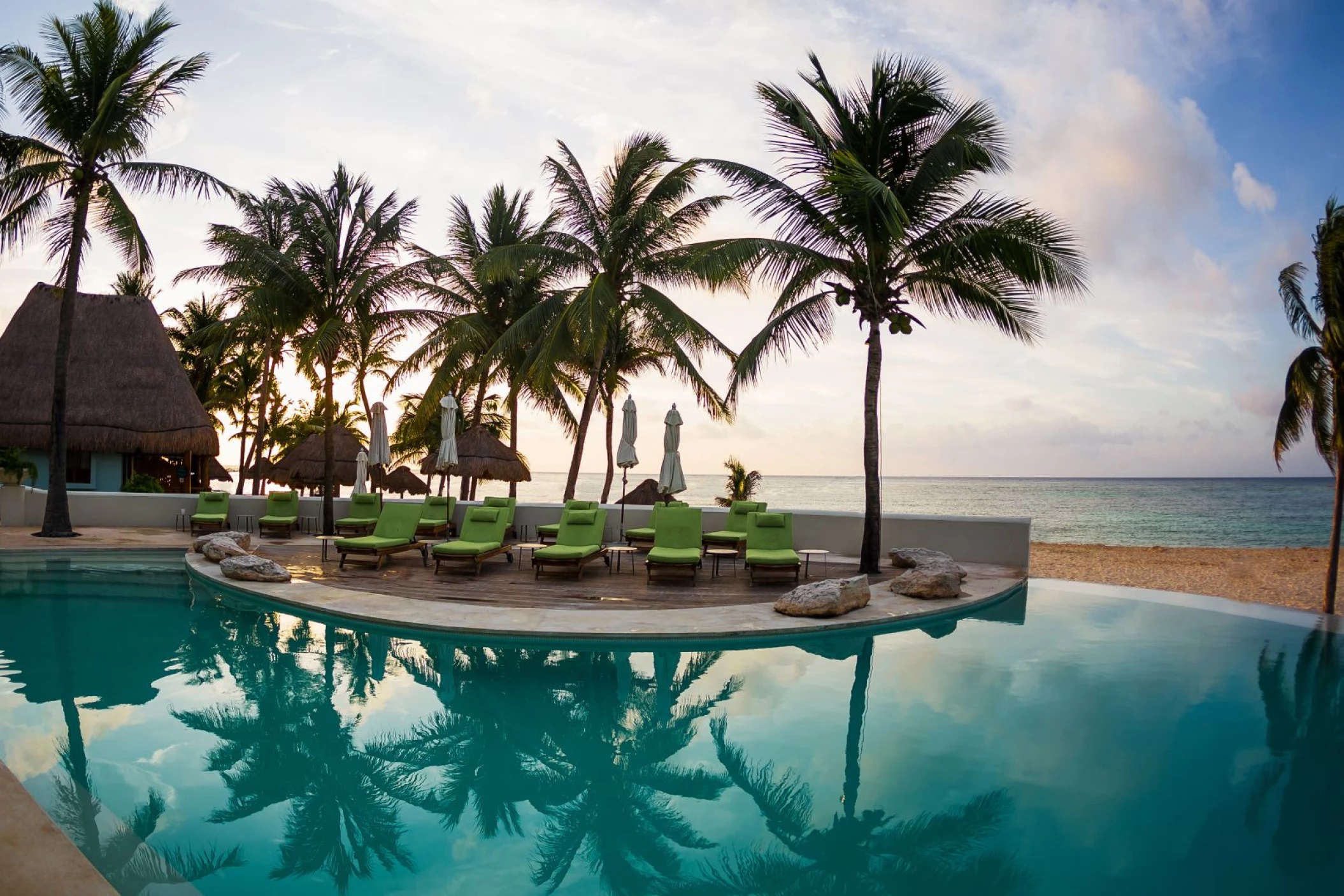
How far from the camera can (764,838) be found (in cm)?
347

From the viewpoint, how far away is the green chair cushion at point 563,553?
9516 mm

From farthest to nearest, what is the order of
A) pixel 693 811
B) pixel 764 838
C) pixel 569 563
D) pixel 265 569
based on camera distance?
pixel 569 563, pixel 265 569, pixel 693 811, pixel 764 838

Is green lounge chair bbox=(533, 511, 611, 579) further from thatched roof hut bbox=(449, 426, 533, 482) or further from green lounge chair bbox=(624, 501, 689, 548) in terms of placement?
thatched roof hut bbox=(449, 426, 533, 482)

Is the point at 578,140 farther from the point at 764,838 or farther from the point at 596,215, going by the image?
the point at 764,838

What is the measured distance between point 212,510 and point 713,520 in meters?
10.1

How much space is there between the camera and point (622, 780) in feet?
13.4

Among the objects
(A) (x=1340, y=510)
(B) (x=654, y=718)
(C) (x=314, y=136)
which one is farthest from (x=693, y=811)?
(A) (x=1340, y=510)

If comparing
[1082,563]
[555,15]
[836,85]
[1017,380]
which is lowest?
[1082,563]

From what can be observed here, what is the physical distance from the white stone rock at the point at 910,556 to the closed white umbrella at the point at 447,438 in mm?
7729

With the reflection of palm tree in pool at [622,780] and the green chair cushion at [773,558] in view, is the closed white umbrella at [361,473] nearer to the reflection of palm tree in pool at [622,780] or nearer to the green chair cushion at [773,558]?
the green chair cushion at [773,558]

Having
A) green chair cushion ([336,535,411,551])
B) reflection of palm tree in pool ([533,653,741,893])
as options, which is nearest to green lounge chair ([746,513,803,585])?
reflection of palm tree in pool ([533,653,741,893])

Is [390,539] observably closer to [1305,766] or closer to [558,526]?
[558,526]

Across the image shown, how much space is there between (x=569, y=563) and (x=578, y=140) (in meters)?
10.1

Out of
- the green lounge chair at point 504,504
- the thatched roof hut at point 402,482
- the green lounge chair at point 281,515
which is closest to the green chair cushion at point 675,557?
the green lounge chair at point 504,504
